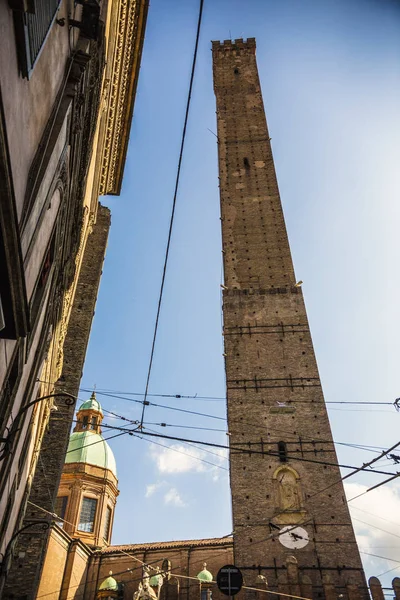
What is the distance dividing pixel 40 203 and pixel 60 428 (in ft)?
27.5

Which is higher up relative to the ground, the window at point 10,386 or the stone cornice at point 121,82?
the stone cornice at point 121,82

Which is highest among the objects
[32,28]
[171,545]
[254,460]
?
[171,545]

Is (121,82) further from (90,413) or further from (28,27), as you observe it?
(90,413)

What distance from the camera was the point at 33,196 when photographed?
14.4 feet

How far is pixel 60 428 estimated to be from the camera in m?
11.8

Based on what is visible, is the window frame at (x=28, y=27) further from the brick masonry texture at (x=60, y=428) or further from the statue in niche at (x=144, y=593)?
the statue in niche at (x=144, y=593)

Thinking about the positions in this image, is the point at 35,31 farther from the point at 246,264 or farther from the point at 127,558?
the point at 127,558

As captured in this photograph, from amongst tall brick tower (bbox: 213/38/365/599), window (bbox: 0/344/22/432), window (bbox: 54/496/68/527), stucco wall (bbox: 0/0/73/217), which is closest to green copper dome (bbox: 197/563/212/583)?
window (bbox: 54/496/68/527)

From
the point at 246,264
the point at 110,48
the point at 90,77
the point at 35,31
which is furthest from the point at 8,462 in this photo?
the point at 246,264

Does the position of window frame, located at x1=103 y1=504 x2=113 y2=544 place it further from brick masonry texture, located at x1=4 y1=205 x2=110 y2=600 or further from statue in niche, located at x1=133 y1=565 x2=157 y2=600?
brick masonry texture, located at x1=4 y1=205 x2=110 y2=600

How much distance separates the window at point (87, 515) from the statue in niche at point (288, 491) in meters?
14.2

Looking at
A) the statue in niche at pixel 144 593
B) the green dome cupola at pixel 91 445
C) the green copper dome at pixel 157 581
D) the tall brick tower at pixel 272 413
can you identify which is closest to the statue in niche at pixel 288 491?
the tall brick tower at pixel 272 413


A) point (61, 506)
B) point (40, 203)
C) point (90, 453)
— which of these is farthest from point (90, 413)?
point (40, 203)

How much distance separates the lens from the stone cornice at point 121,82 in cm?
1163
